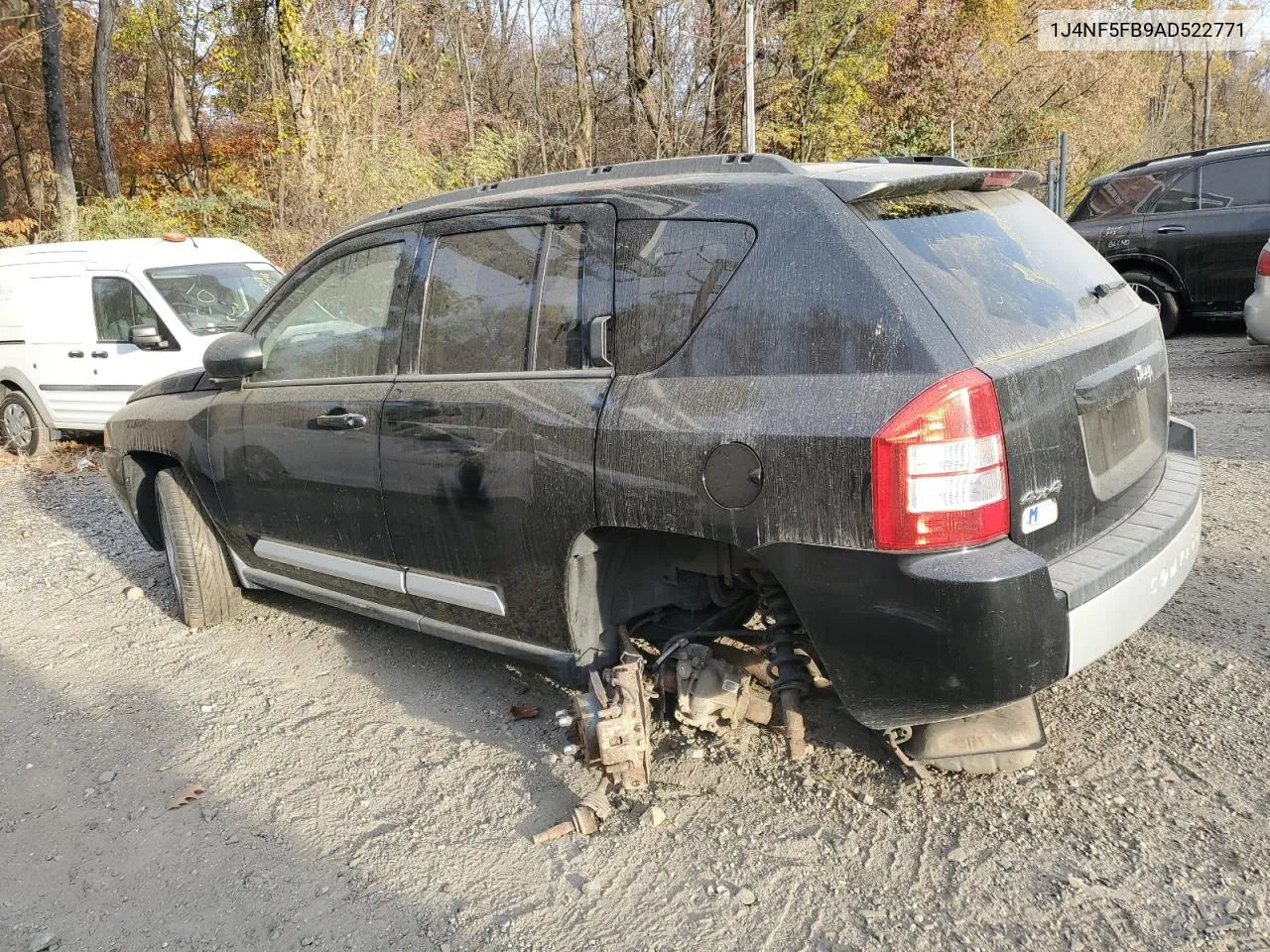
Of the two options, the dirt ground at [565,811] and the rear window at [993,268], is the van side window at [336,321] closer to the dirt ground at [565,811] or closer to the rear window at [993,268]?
the dirt ground at [565,811]

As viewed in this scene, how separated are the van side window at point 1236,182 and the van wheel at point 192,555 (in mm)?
9860

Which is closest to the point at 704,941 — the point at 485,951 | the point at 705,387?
the point at 485,951

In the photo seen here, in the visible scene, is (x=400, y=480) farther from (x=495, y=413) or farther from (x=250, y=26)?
(x=250, y=26)

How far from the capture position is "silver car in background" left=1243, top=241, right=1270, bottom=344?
802cm

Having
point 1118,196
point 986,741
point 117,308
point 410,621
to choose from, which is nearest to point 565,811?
point 410,621

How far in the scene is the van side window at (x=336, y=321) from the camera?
3.79 m

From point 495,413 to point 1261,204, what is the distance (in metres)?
9.60

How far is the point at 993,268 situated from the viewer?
2.89m

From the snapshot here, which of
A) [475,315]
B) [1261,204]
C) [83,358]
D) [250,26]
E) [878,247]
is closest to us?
[878,247]

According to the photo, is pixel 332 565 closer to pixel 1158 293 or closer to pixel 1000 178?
pixel 1000 178

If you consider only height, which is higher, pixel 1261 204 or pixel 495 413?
pixel 1261 204

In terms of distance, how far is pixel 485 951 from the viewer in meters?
2.54

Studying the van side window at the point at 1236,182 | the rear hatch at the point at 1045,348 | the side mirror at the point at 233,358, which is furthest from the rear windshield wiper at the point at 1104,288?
the van side window at the point at 1236,182

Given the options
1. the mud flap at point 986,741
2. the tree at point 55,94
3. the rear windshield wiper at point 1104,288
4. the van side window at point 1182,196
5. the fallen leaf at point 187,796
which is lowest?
the fallen leaf at point 187,796
